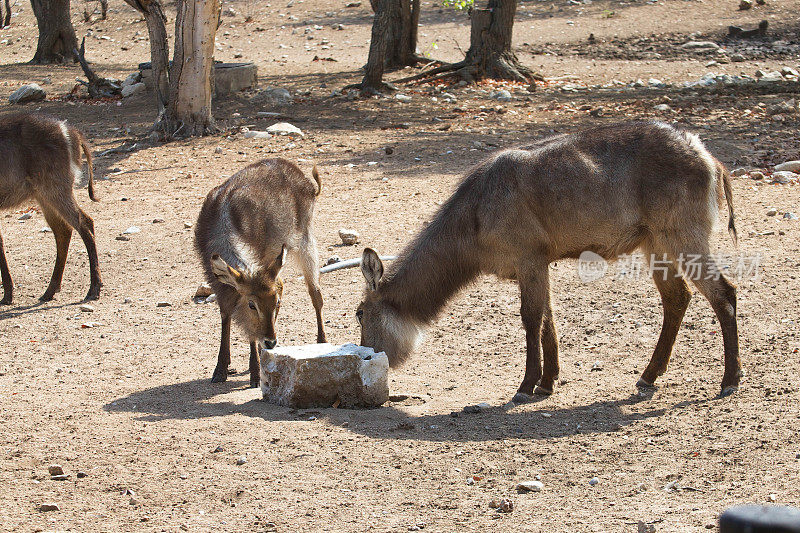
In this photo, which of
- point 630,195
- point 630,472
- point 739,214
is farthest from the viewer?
point 739,214

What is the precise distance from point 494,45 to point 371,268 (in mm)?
11724

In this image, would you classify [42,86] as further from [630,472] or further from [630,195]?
[630,472]

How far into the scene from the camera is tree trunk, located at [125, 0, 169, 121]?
1388cm

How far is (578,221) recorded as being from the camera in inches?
233

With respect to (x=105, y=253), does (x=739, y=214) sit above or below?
above

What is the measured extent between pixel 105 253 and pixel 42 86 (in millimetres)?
10278

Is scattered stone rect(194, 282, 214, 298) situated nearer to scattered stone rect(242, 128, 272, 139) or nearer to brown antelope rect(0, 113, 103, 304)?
brown antelope rect(0, 113, 103, 304)

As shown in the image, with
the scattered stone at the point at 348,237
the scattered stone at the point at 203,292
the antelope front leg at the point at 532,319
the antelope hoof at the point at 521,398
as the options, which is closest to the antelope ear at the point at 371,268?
the antelope front leg at the point at 532,319

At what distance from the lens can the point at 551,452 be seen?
4.96 metres

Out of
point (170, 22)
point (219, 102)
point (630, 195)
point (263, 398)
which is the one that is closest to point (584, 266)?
point (630, 195)

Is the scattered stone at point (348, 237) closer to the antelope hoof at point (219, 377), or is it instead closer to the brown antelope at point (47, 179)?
the brown antelope at point (47, 179)

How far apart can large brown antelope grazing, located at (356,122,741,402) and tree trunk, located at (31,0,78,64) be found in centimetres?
1676

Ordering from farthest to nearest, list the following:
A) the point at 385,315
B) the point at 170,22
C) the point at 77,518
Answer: the point at 170,22
the point at 385,315
the point at 77,518

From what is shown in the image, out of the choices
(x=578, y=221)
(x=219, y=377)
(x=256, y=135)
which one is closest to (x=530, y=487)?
(x=578, y=221)
